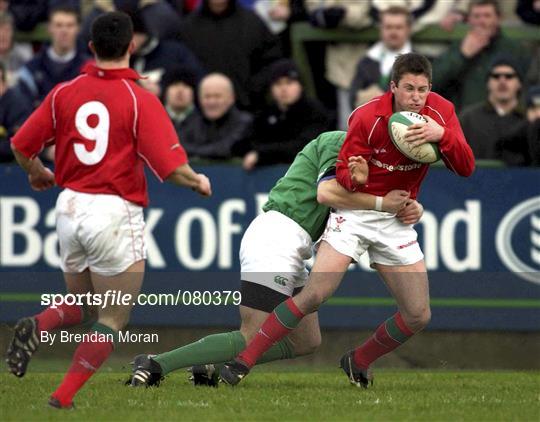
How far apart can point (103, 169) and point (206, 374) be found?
1.87m

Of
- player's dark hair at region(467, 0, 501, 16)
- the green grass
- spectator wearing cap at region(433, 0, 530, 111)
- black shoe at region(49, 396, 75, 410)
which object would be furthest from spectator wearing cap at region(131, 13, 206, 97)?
black shoe at region(49, 396, 75, 410)

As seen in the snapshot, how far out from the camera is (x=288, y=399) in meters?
A: 8.74

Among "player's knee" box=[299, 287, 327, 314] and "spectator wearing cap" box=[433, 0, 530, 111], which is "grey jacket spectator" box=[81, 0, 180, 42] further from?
"player's knee" box=[299, 287, 327, 314]

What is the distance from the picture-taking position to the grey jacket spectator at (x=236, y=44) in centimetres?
1339

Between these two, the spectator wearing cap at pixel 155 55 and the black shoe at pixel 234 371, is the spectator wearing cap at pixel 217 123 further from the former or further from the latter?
the black shoe at pixel 234 371

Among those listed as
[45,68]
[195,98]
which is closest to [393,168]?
[195,98]

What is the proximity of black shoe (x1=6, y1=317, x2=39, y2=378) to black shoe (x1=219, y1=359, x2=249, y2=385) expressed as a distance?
136 centimetres

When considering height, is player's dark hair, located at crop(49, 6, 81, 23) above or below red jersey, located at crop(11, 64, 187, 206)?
below

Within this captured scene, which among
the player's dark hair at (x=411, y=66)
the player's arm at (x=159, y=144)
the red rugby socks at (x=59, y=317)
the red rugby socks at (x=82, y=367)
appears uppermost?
the player's dark hair at (x=411, y=66)

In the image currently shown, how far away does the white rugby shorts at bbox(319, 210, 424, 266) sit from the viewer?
8.69m

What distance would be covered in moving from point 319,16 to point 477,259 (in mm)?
3053

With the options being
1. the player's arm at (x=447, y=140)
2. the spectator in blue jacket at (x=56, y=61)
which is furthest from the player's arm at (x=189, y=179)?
the spectator in blue jacket at (x=56, y=61)

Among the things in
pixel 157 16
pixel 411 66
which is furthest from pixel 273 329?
pixel 157 16

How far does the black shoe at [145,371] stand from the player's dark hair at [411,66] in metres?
2.24
